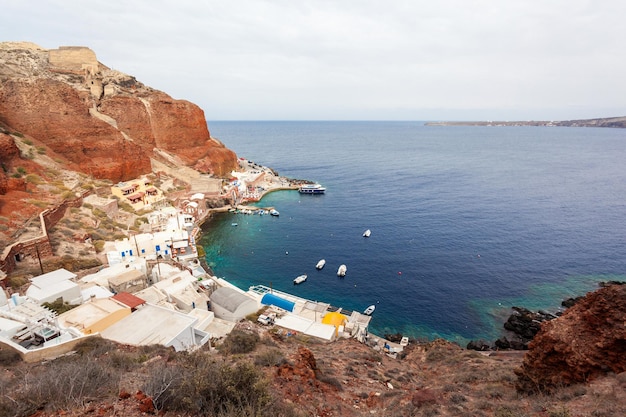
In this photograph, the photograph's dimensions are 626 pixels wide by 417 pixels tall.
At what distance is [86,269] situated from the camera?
30.2 m

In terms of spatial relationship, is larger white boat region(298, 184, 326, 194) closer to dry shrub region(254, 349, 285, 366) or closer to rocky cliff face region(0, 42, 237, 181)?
rocky cliff face region(0, 42, 237, 181)

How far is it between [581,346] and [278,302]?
21894 mm

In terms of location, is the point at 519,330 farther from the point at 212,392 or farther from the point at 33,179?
the point at 33,179

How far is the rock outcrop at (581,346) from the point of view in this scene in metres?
10.8

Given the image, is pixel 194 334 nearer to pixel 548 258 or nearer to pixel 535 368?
pixel 535 368

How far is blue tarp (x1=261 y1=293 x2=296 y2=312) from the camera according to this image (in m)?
28.5

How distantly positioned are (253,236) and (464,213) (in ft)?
127

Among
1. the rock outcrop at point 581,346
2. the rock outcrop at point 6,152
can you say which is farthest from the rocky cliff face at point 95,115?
the rock outcrop at point 581,346

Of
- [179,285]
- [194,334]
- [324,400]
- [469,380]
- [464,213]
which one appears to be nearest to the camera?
[324,400]

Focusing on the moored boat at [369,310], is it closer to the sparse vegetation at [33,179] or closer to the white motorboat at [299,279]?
the white motorboat at [299,279]

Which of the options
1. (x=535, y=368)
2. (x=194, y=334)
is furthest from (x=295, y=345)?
(x=535, y=368)

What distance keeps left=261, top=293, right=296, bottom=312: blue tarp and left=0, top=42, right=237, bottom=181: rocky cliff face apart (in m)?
37.5

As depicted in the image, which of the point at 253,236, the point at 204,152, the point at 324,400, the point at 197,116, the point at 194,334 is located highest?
the point at 197,116

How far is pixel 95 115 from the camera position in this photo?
5678 cm
